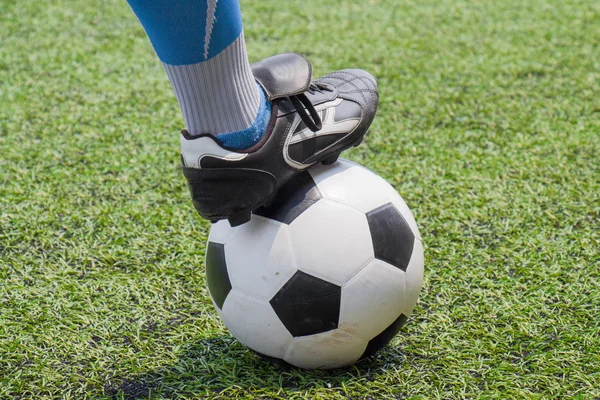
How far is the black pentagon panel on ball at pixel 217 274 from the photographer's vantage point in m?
2.11

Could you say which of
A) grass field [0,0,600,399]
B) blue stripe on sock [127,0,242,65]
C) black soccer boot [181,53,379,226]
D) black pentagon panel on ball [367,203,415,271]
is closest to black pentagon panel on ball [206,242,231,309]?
black soccer boot [181,53,379,226]

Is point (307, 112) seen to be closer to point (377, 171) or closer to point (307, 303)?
point (307, 303)

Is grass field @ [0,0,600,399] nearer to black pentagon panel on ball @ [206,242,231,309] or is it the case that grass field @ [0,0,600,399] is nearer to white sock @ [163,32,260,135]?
black pentagon panel on ball @ [206,242,231,309]

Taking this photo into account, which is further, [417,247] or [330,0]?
[330,0]

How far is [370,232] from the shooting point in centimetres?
207

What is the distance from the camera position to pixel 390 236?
2.10 meters

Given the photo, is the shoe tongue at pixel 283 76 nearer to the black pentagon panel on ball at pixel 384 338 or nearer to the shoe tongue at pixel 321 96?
the shoe tongue at pixel 321 96

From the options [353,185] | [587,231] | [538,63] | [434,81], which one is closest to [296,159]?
[353,185]

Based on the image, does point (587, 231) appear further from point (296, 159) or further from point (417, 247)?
point (296, 159)

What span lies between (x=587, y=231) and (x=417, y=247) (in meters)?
1.04

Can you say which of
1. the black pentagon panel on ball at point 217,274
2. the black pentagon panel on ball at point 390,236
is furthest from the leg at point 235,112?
the black pentagon panel on ball at point 390,236

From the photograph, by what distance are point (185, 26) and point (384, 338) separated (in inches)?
Answer: 41.0

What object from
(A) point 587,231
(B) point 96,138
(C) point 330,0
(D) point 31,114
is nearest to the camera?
(A) point 587,231

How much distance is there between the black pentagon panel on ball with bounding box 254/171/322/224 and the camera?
2.07m
